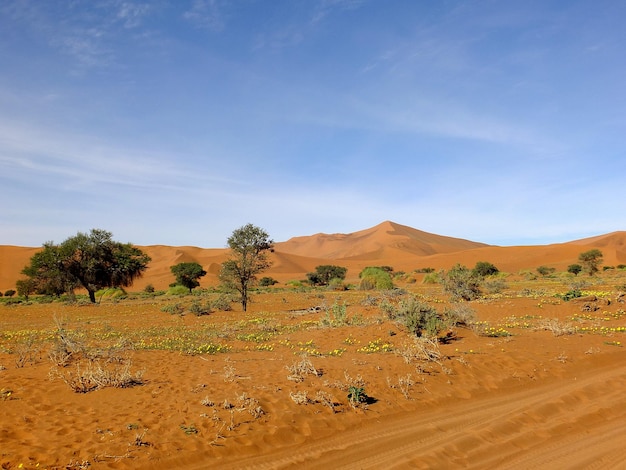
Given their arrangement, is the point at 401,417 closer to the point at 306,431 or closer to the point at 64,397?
the point at 306,431

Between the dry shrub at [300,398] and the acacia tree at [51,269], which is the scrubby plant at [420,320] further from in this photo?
the acacia tree at [51,269]

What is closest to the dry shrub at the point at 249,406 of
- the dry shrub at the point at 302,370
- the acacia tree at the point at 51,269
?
the dry shrub at the point at 302,370

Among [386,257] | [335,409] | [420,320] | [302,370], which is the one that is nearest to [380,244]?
[386,257]

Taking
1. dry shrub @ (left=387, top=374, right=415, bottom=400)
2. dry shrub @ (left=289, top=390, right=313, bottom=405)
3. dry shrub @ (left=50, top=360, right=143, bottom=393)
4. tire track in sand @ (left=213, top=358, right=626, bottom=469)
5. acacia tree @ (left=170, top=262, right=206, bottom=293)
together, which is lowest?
tire track in sand @ (left=213, top=358, right=626, bottom=469)

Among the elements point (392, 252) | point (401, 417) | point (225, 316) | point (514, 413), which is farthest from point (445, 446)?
point (392, 252)

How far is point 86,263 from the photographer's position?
41.2m

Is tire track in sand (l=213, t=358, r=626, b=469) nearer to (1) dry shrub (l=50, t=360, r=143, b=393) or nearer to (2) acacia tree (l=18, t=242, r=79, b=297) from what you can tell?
(1) dry shrub (l=50, t=360, r=143, b=393)

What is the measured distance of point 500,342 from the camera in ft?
45.2

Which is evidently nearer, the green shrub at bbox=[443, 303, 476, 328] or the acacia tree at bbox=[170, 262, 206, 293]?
the green shrub at bbox=[443, 303, 476, 328]

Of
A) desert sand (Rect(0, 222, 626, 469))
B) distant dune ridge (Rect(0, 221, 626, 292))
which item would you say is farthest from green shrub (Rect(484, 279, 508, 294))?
distant dune ridge (Rect(0, 221, 626, 292))

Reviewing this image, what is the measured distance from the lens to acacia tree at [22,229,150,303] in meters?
40.8

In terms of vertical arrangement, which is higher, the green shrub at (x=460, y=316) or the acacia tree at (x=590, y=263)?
the acacia tree at (x=590, y=263)

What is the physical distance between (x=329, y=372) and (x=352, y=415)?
231 centimetres

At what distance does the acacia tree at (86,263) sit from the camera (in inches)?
1606
